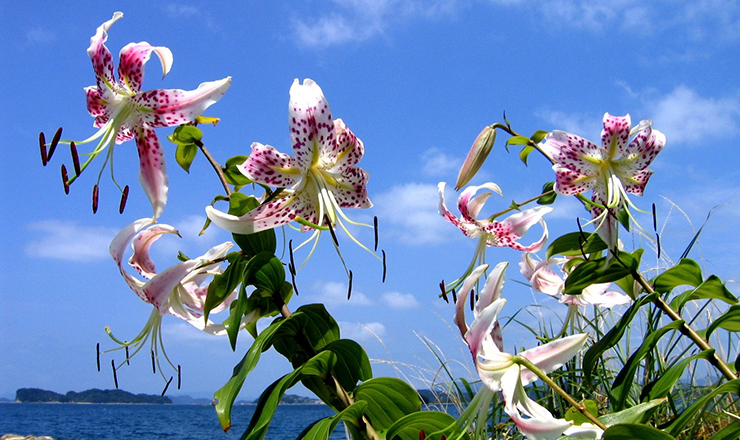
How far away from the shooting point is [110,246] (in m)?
1.01

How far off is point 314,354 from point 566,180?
712 mm

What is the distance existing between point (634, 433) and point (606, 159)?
2.51 feet

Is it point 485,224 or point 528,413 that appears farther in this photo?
point 485,224

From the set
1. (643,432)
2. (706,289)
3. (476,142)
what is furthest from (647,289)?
(643,432)

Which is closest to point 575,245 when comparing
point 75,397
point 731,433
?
point 731,433

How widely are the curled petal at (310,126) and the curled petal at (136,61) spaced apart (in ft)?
0.91

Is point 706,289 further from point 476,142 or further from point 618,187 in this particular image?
point 476,142

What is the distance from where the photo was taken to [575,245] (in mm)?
1229

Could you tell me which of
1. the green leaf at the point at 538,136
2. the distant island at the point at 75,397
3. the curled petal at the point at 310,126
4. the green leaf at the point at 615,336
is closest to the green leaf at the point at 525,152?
the green leaf at the point at 538,136

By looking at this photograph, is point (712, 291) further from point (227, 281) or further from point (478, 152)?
point (227, 281)

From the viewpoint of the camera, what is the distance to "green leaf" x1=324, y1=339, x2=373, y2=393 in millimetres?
866

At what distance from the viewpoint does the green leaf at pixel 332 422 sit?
76cm

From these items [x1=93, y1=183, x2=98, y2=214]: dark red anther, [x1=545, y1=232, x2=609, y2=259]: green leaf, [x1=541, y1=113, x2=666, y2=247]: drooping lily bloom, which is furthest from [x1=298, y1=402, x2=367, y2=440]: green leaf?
[x1=541, y1=113, x2=666, y2=247]: drooping lily bloom

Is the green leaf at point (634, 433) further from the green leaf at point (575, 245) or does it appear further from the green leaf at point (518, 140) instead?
the green leaf at point (518, 140)
